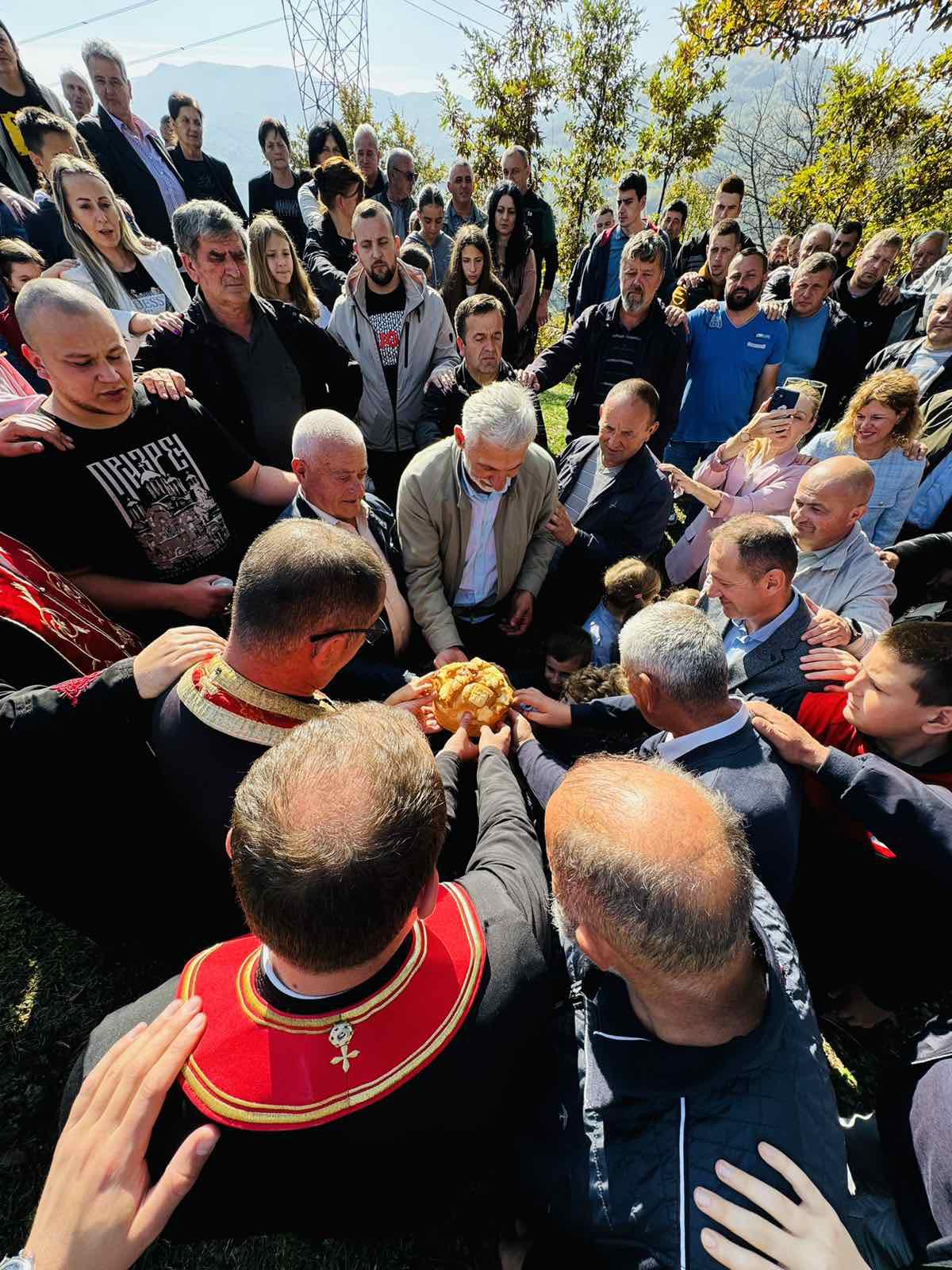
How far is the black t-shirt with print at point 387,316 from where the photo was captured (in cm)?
498

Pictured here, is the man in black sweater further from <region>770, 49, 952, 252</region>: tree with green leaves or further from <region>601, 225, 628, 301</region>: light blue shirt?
<region>770, 49, 952, 252</region>: tree with green leaves

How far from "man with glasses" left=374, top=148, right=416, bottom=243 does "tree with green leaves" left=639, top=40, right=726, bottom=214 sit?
25.3ft

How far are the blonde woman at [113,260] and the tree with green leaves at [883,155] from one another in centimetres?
1249

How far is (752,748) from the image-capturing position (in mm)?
2273

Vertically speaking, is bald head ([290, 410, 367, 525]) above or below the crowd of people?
above

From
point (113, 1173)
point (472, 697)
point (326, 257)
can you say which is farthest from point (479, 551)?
point (326, 257)

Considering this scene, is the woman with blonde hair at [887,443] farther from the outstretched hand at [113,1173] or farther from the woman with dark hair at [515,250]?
the woman with dark hair at [515,250]

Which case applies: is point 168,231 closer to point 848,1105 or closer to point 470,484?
point 470,484

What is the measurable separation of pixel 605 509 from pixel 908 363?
3474mm

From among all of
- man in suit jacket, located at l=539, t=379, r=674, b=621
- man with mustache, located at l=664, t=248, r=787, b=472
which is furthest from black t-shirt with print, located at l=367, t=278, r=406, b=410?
man with mustache, located at l=664, t=248, r=787, b=472

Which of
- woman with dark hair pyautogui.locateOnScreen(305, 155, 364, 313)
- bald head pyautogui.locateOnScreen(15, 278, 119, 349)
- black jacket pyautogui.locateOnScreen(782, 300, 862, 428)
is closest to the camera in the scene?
bald head pyautogui.locateOnScreen(15, 278, 119, 349)

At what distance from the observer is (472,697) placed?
2709 millimetres

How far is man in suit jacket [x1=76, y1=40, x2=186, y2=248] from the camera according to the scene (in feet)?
18.8

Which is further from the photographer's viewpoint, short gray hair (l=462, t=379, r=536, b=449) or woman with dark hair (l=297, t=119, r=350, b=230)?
woman with dark hair (l=297, t=119, r=350, b=230)
